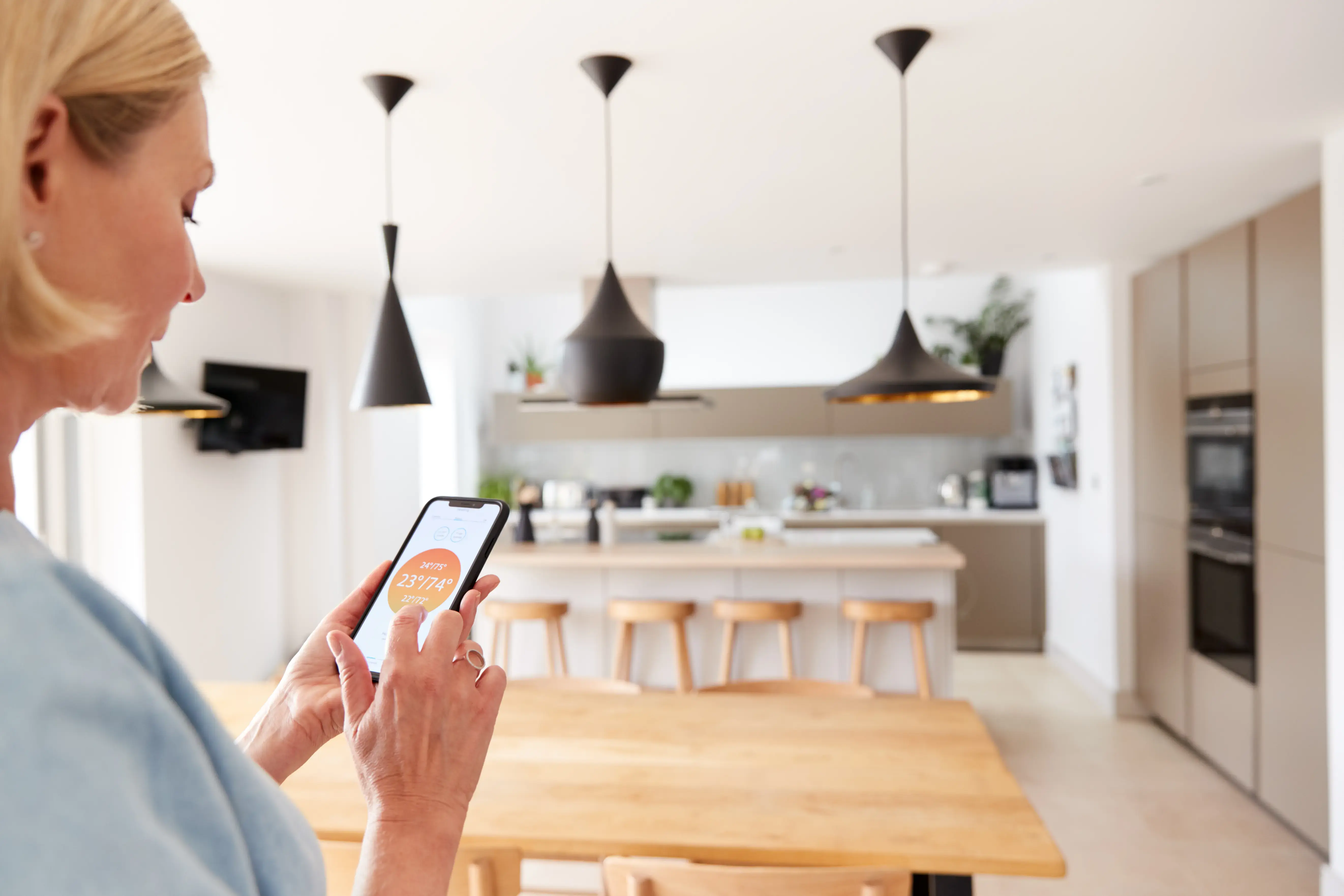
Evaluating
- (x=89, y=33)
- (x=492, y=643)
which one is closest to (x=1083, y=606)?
(x=492, y=643)

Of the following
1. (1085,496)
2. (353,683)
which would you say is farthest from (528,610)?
(353,683)

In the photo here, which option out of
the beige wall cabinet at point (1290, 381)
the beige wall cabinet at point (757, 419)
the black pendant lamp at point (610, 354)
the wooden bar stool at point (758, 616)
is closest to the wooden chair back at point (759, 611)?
the wooden bar stool at point (758, 616)

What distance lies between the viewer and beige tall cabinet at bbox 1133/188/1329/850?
2918 millimetres

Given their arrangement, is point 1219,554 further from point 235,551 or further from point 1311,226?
point 235,551

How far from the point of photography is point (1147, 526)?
171 inches

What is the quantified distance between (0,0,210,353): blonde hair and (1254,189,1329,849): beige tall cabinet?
11.0 ft

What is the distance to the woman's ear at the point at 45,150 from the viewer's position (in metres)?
0.38

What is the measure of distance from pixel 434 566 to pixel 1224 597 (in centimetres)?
363

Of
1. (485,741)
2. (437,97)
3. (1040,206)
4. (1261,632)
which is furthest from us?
(1040,206)

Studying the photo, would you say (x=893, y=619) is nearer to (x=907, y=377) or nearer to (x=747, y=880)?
(x=907, y=377)

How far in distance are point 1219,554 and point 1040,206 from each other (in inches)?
62.3

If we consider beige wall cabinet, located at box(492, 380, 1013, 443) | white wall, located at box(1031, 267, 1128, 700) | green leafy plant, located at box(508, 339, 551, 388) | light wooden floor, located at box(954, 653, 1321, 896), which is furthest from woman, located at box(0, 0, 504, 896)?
green leafy plant, located at box(508, 339, 551, 388)

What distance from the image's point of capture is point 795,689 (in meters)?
2.60

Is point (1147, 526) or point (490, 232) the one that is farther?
point (1147, 526)
